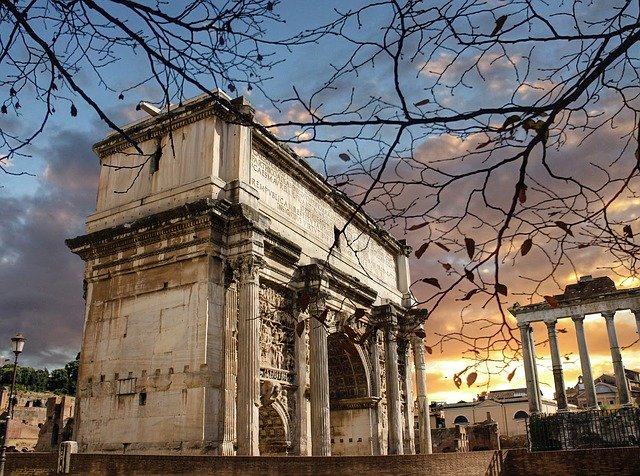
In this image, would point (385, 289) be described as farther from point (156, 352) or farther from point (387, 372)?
point (156, 352)

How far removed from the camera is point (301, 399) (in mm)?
18953

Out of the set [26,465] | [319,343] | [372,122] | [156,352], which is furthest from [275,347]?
→ [372,122]

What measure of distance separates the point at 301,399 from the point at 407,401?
36.0 ft

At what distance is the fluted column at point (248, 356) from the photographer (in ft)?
51.1

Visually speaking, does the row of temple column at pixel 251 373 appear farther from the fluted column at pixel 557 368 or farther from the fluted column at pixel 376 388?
the fluted column at pixel 557 368

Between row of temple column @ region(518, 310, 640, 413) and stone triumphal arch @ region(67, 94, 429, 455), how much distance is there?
18661 mm

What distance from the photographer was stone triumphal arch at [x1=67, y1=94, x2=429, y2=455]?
1600 cm

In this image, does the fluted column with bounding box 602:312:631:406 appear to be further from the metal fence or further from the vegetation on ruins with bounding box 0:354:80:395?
the vegetation on ruins with bounding box 0:354:80:395

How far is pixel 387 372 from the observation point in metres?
26.3

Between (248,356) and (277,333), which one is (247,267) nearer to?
(248,356)

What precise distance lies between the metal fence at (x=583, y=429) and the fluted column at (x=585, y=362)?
744cm

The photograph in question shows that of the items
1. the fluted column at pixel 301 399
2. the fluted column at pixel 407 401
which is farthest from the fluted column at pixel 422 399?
the fluted column at pixel 301 399

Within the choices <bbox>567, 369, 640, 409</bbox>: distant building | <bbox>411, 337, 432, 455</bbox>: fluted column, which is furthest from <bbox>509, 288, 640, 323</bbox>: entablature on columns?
<bbox>567, 369, 640, 409</bbox>: distant building

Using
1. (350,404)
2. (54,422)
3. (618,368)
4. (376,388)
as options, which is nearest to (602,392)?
(618,368)
